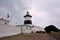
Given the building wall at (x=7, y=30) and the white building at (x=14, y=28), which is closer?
the building wall at (x=7, y=30)

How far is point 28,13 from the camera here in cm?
5366

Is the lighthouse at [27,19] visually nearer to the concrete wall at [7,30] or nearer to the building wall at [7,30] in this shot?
the building wall at [7,30]

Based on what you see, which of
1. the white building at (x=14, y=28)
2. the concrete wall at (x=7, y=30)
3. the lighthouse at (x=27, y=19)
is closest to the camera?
the concrete wall at (x=7, y=30)

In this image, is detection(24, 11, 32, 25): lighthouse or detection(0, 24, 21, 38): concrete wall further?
detection(24, 11, 32, 25): lighthouse

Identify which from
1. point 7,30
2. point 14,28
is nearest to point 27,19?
point 14,28

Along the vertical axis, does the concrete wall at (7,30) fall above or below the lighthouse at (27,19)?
below

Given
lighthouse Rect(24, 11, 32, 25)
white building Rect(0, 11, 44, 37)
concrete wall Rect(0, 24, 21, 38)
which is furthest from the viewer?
lighthouse Rect(24, 11, 32, 25)

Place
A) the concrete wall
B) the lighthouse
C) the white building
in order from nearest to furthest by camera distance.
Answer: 1. the concrete wall
2. the white building
3. the lighthouse

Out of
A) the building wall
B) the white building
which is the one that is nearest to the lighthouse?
the white building

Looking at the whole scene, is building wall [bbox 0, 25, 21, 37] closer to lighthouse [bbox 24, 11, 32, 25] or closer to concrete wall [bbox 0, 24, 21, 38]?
concrete wall [bbox 0, 24, 21, 38]

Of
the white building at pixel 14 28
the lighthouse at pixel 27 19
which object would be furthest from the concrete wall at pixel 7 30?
the lighthouse at pixel 27 19

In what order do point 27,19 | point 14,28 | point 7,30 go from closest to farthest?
1. point 7,30
2. point 14,28
3. point 27,19

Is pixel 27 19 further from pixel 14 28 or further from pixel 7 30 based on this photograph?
pixel 7 30

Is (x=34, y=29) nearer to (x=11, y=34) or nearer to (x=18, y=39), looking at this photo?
(x=11, y=34)
